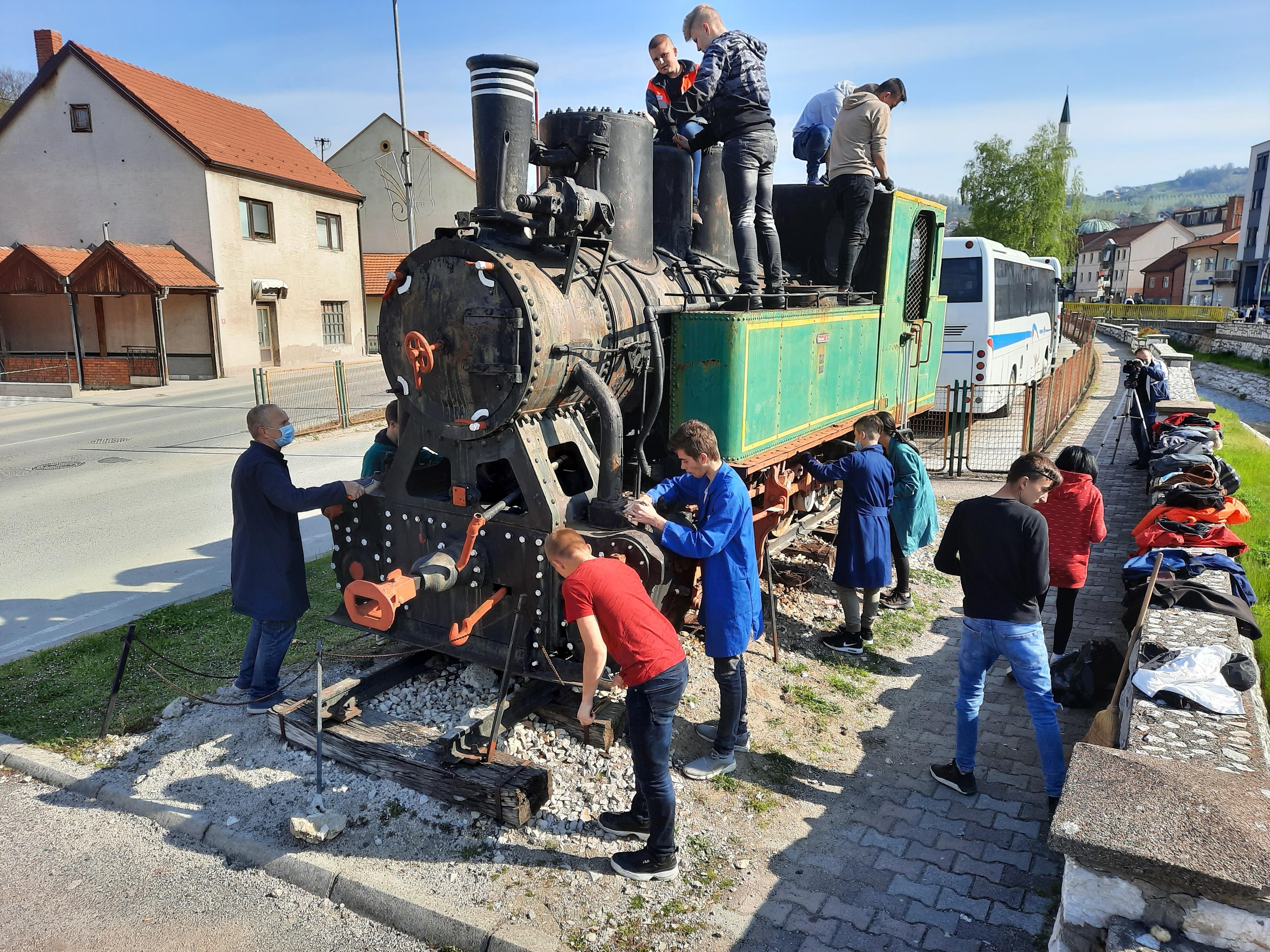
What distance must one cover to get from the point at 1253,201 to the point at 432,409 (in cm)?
7330

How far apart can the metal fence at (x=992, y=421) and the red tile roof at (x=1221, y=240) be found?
6074 centimetres

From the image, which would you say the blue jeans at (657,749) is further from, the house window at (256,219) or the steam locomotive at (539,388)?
the house window at (256,219)

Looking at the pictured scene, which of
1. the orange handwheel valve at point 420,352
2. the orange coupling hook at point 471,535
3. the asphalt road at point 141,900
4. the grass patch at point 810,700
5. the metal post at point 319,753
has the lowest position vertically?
the asphalt road at point 141,900

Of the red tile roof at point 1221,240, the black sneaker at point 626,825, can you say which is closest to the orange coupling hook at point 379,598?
the black sneaker at point 626,825

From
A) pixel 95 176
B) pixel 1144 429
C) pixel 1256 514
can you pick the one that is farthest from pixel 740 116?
pixel 95 176

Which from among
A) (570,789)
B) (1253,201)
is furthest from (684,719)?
(1253,201)

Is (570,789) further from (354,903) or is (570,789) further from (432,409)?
(432,409)

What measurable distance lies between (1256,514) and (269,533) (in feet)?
27.9

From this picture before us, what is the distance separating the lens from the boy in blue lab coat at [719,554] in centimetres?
407

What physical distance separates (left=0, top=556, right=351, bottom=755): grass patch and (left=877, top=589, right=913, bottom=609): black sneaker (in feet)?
13.6

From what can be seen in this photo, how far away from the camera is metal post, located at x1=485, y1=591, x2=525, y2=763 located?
13.4ft

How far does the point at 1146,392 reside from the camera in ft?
37.5

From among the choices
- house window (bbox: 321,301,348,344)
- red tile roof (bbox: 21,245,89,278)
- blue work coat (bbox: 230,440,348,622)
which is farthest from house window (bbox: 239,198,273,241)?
blue work coat (bbox: 230,440,348,622)

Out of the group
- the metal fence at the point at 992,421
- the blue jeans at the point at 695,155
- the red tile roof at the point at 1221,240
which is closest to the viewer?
the blue jeans at the point at 695,155
